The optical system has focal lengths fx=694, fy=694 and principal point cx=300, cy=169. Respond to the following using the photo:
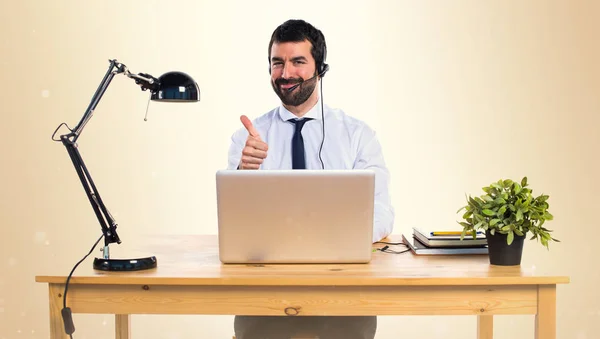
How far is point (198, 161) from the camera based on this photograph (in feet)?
13.6

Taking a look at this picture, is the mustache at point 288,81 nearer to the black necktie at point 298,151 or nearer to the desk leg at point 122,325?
the black necktie at point 298,151

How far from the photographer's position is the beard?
3053 mm

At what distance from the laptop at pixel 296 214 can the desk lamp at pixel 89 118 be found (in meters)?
0.27

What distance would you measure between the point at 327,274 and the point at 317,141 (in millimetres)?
1457

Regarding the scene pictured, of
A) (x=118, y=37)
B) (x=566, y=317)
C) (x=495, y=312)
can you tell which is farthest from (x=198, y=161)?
(x=495, y=312)

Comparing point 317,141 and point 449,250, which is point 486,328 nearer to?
point 449,250

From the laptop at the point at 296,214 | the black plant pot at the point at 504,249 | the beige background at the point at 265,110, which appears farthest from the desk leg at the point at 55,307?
the beige background at the point at 265,110

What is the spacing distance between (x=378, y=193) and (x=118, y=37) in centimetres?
218

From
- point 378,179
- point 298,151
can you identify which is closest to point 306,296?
point 378,179

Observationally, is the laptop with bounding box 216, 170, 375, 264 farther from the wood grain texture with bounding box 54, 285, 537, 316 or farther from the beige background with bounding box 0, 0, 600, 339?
the beige background with bounding box 0, 0, 600, 339

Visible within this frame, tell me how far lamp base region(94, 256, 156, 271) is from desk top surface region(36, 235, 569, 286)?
1.0 inches

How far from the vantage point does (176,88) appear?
77.2 inches

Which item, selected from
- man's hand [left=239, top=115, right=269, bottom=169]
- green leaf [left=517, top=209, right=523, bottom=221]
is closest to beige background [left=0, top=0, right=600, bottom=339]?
man's hand [left=239, top=115, right=269, bottom=169]

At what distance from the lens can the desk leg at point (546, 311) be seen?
177cm
